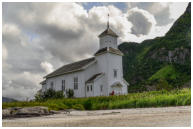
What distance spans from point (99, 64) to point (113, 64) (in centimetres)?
199

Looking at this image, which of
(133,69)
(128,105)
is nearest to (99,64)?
(128,105)

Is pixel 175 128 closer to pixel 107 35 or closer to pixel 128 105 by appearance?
pixel 128 105

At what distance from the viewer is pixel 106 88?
2759 cm

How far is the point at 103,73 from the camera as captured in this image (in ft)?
91.4

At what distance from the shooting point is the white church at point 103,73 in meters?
27.5

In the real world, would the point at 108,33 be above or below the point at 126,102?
above

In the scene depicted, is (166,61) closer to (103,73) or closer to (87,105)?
(103,73)

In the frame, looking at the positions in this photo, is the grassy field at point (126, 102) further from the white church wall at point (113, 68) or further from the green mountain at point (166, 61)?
the green mountain at point (166, 61)

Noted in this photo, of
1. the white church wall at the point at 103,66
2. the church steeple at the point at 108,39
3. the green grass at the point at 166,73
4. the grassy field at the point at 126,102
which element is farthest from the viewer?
the green grass at the point at 166,73

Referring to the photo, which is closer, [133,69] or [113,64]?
[113,64]

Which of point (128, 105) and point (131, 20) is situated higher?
point (131, 20)

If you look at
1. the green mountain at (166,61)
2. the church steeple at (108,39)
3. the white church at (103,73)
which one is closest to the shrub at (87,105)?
the white church at (103,73)

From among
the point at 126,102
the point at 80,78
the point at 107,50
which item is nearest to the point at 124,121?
the point at 126,102

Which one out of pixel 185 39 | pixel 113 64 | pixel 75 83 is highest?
pixel 185 39
